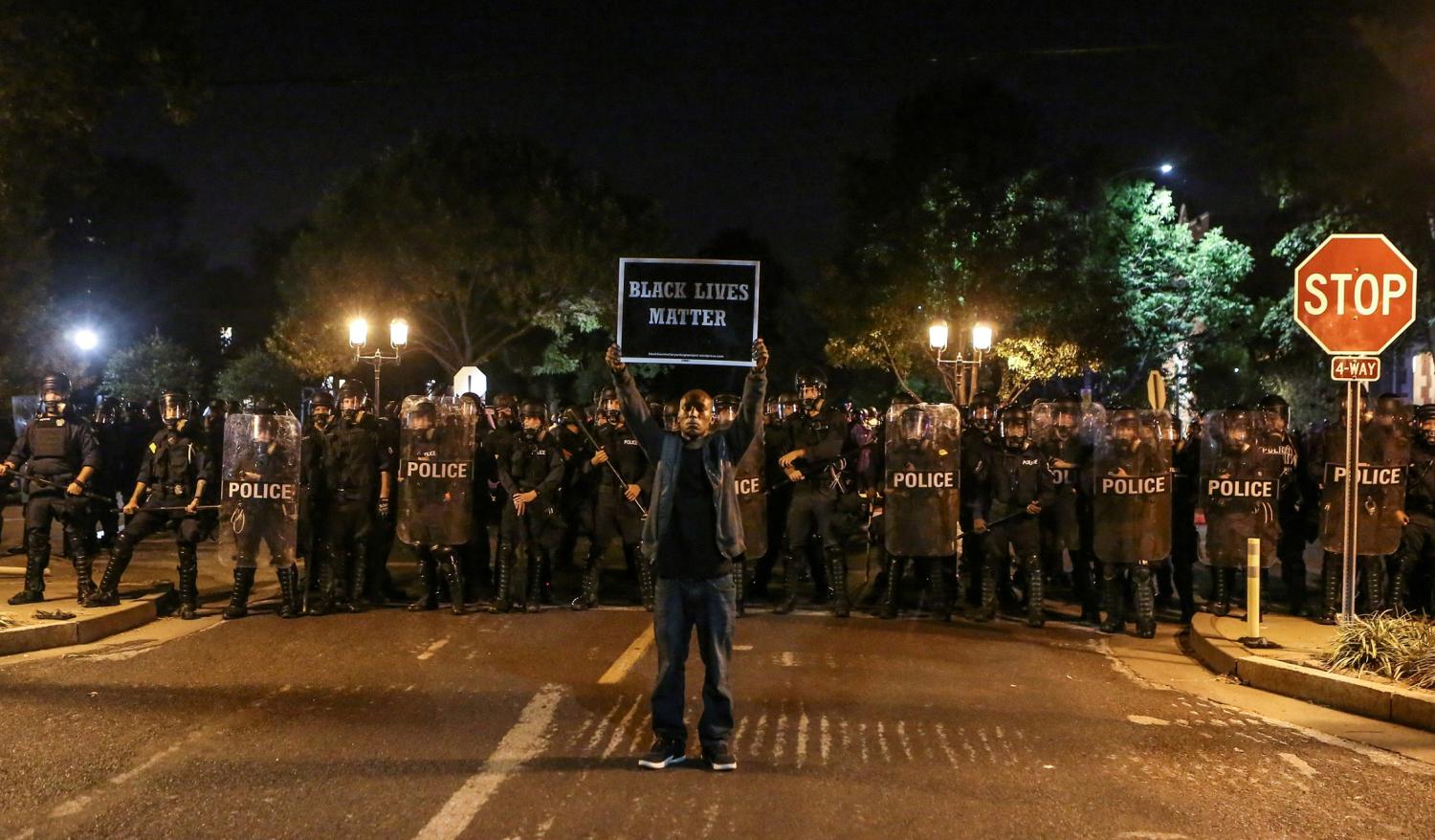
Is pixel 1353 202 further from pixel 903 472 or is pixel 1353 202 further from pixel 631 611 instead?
pixel 631 611

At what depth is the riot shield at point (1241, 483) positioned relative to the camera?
11.7 m

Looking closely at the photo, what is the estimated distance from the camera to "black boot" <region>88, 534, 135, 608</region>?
11422mm

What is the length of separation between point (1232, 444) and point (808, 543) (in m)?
3.93

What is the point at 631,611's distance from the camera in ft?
40.3

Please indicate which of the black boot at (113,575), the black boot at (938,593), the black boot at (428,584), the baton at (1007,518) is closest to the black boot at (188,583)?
the black boot at (113,575)

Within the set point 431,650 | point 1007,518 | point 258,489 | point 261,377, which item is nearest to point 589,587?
point 431,650

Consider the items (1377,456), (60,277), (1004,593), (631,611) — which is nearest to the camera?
(1377,456)

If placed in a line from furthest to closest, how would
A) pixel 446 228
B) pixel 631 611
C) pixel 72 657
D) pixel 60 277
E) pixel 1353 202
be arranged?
pixel 60 277 < pixel 446 228 < pixel 1353 202 < pixel 631 611 < pixel 72 657

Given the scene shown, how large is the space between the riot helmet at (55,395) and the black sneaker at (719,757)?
26.5 ft

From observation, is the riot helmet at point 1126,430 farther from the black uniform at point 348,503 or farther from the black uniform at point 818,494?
the black uniform at point 348,503

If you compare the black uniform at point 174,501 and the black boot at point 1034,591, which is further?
the black boot at point 1034,591

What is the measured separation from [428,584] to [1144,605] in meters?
6.45

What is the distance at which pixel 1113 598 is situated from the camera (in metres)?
11.8

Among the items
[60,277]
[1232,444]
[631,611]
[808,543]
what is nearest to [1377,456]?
[1232,444]
